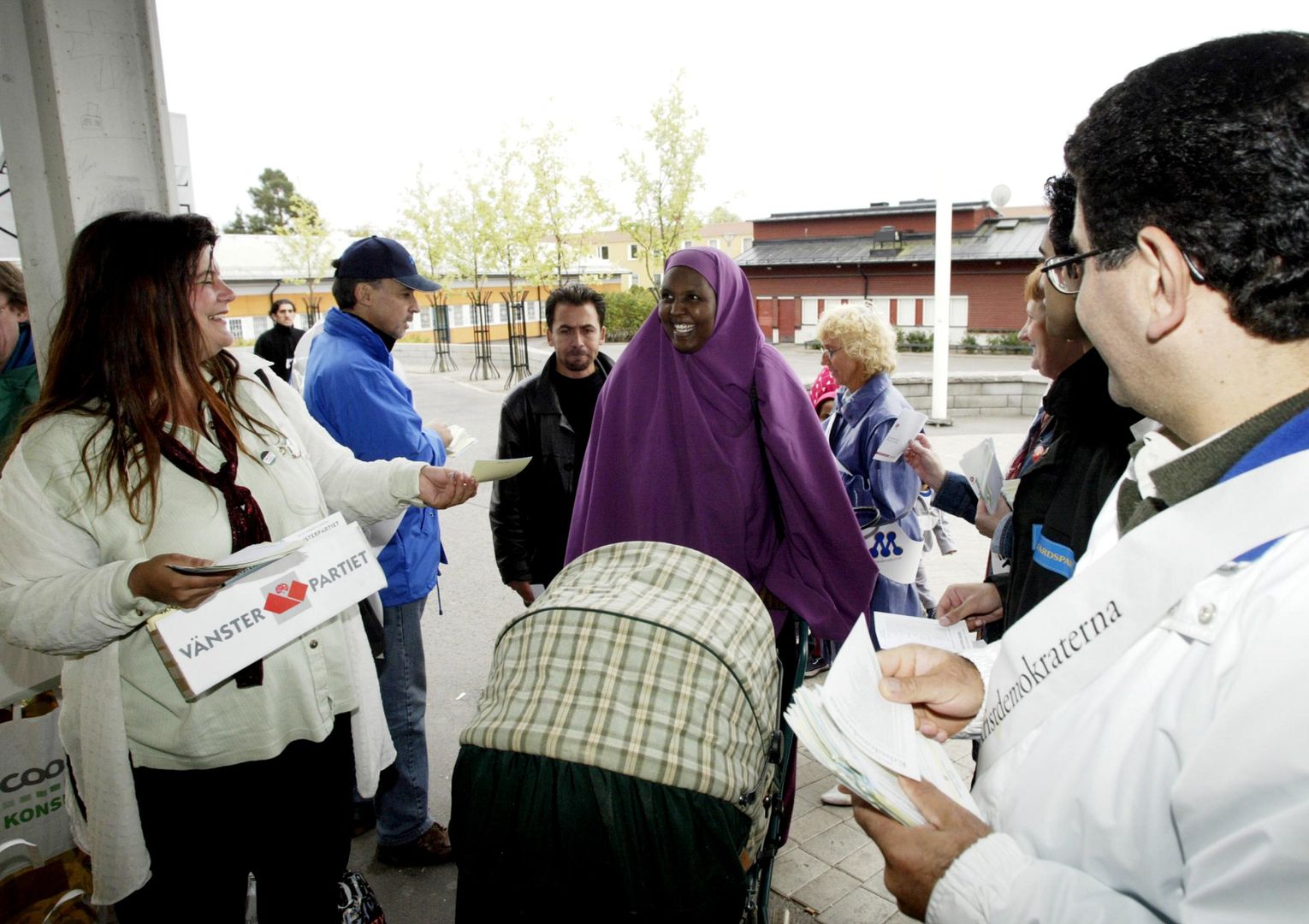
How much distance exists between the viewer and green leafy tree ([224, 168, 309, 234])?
2265 inches

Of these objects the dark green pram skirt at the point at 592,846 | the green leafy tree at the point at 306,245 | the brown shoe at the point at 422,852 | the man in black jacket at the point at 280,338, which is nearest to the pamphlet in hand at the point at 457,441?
the brown shoe at the point at 422,852

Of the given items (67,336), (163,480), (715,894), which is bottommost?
(715,894)

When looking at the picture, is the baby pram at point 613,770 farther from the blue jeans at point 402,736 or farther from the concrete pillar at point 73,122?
the concrete pillar at point 73,122

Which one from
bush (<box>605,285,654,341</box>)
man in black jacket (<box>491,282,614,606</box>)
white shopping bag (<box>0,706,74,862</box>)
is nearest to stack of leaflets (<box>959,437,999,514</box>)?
man in black jacket (<box>491,282,614,606</box>)

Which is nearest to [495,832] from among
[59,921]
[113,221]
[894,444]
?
[113,221]

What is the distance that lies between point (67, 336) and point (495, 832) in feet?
4.99

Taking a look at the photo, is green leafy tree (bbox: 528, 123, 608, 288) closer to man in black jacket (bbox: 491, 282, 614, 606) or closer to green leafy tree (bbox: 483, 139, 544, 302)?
green leafy tree (bbox: 483, 139, 544, 302)

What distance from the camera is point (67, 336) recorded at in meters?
1.83

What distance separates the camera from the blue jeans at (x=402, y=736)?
304cm

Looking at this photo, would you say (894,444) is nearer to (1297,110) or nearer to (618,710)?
(618,710)

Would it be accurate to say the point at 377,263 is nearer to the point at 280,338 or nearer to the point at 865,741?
the point at 865,741

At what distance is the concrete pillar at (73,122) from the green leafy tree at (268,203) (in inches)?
2465

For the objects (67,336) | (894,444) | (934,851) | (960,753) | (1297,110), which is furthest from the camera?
(960,753)

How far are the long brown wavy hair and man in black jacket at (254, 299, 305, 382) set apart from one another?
7.72m
